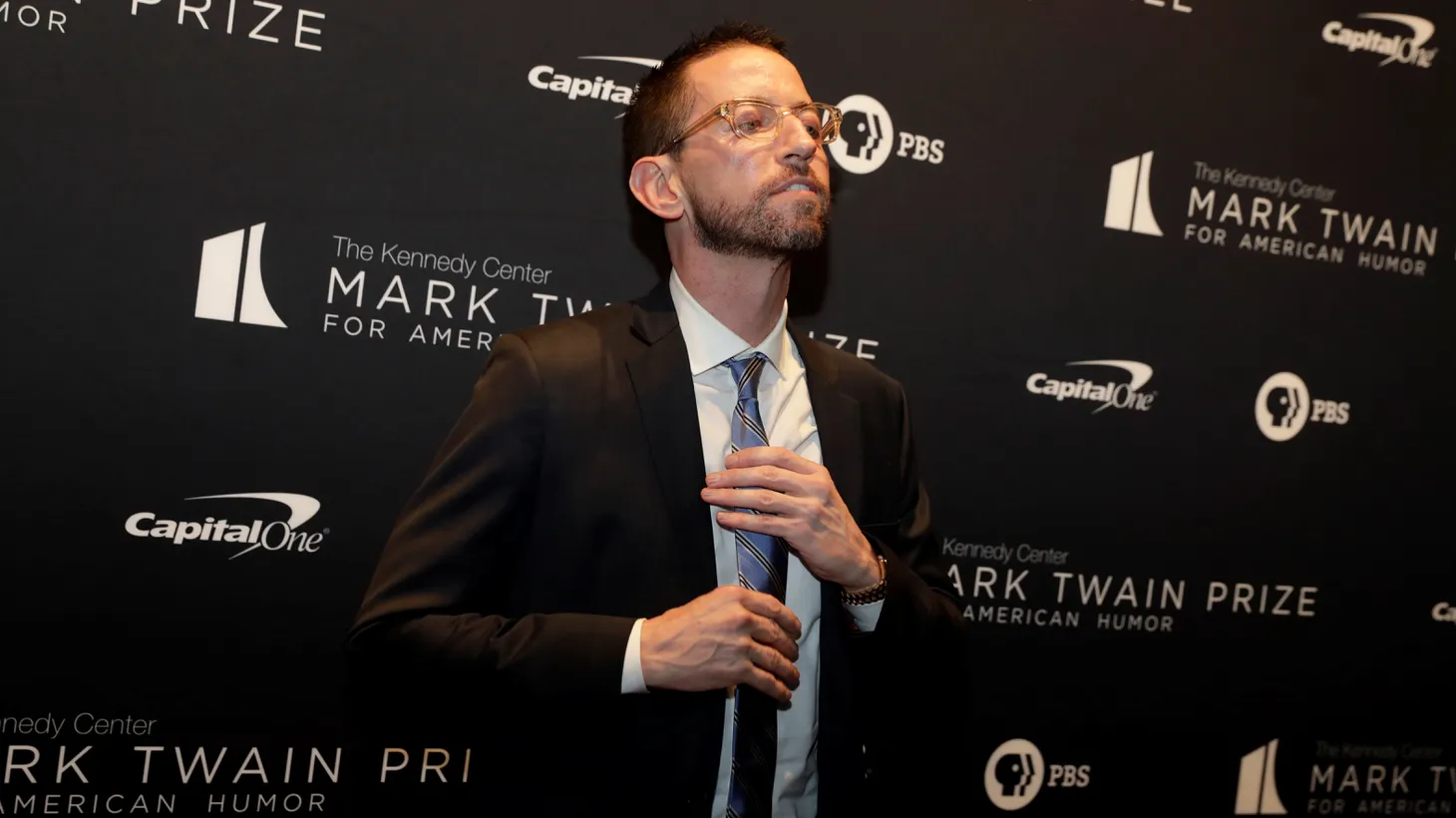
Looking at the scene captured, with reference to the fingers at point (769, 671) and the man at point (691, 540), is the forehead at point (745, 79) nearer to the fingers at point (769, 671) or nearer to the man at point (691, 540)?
the man at point (691, 540)

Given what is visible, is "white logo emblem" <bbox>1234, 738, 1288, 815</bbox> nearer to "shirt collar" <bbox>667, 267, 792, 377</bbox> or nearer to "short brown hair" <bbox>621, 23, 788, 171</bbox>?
"shirt collar" <bbox>667, 267, 792, 377</bbox>

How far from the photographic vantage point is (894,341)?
9.30 ft

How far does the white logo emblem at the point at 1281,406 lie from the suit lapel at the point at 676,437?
79.7 inches

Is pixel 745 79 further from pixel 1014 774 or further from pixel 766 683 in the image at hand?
pixel 1014 774

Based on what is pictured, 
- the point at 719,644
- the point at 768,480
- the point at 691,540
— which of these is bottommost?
the point at 719,644

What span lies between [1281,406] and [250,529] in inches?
108

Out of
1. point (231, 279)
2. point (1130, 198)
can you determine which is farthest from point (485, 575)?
point (1130, 198)

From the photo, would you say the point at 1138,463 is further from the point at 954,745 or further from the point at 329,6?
the point at 329,6

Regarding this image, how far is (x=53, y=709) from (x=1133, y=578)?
2640mm

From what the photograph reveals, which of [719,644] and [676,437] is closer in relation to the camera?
[719,644]

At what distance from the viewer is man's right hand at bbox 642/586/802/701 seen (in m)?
1.59

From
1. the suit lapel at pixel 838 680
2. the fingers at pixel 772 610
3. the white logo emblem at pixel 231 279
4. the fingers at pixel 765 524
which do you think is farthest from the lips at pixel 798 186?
the white logo emblem at pixel 231 279

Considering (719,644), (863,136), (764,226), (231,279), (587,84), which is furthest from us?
(863,136)

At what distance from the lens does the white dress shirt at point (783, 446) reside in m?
1.82
